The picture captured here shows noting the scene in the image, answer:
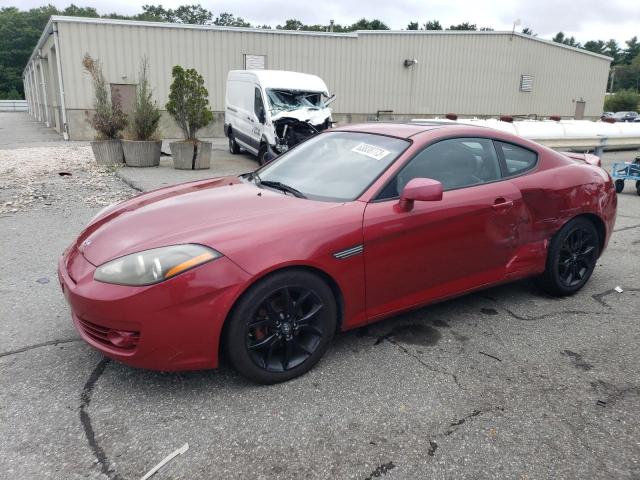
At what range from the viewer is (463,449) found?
2.34 metres

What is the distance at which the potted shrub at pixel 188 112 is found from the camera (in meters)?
11.2

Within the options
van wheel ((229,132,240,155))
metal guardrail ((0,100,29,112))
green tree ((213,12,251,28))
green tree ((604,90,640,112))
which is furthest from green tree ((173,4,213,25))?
van wheel ((229,132,240,155))

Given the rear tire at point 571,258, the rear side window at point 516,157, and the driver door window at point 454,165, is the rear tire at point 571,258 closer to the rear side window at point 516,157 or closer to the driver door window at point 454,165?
the rear side window at point 516,157

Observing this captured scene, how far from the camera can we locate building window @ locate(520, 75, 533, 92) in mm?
27734

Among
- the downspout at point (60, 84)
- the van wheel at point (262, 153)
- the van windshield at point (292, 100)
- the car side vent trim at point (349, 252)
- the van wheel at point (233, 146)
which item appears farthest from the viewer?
the downspout at point (60, 84)

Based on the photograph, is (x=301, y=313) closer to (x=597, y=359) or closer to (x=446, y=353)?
(x=446, y=353)

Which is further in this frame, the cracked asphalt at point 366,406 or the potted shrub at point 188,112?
the potted shrub at point 188,112

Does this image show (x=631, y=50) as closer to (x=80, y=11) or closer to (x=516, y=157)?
(x=80, y=11)

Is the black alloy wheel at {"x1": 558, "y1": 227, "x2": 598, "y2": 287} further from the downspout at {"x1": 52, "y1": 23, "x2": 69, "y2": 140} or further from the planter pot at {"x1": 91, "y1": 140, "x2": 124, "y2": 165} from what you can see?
the downspout at {"x1": 52, "y1": 23, "x2": 69, "y2": 140}

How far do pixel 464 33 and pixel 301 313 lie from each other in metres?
26.0

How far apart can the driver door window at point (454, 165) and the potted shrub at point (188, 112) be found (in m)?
8.65

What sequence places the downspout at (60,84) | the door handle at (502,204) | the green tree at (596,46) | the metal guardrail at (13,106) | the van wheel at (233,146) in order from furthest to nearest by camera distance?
the green tree at (596,46) < the metal guardrail at (13,106) < the downspout at (60,84) < the van wheel at (233,146) < the door handle at (502,204)

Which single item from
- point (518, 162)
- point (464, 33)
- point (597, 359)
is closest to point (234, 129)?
point (518, 162)

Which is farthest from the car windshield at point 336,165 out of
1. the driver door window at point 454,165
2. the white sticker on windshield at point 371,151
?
the driver door window at point 454,165
